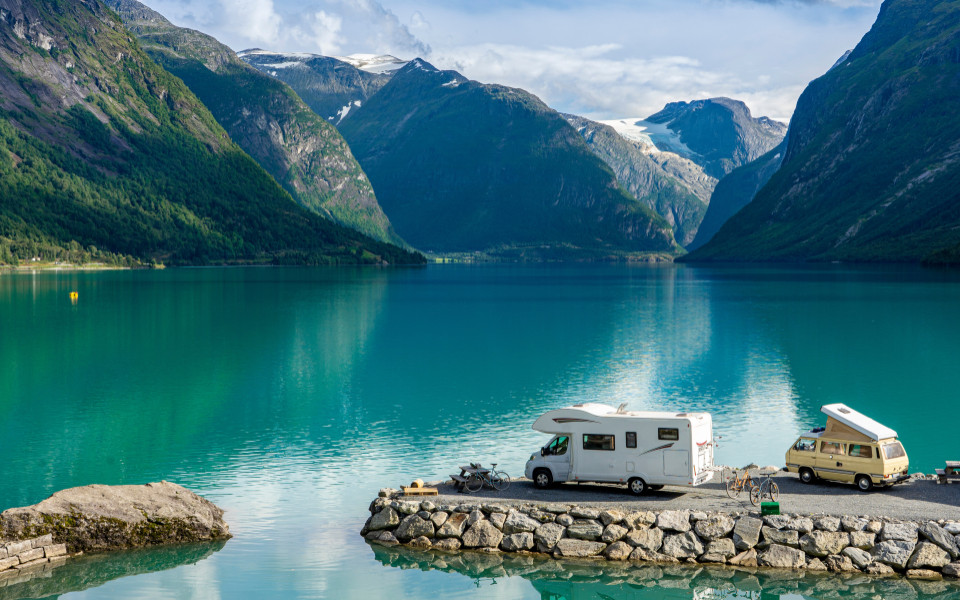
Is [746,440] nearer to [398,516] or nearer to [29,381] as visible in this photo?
[398,516]

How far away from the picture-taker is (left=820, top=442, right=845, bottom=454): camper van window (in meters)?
35.1

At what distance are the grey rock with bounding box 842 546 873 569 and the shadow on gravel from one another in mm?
385

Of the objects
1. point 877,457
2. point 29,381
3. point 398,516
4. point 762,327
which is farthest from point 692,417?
point 762,327

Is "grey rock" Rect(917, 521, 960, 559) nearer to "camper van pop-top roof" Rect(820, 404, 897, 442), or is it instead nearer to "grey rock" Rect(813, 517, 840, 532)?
"grey rock" Rect(813, 517, 840, 532)

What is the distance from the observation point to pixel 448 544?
32.6 m

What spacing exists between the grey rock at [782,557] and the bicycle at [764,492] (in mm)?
2256

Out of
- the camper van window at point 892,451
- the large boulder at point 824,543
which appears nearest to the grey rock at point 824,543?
the large boulder at point 824,543

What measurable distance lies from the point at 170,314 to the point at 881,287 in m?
139

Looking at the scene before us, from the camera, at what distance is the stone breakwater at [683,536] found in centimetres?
2984

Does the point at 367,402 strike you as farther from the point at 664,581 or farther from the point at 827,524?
the point at 827,524

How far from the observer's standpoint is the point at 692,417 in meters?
33.6

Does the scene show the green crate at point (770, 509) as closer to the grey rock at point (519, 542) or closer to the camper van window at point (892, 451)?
the camper van window at point (892, 451)

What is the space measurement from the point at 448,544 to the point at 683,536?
828cm

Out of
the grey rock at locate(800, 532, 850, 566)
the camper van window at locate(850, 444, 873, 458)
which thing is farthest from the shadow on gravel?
the camper van window at locate(850, 444, 873, 458)
